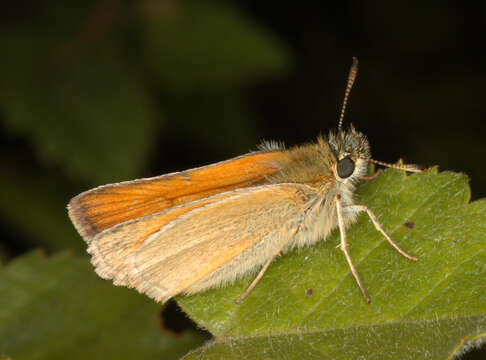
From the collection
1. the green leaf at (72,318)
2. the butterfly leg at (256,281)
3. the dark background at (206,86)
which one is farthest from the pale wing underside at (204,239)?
the dark background at (206,86)

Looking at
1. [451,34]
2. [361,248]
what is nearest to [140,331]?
[361,248]

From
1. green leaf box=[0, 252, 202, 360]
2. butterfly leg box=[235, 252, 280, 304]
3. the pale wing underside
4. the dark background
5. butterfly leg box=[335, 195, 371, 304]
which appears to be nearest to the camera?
butterfly leg box=[335, 195, 371, 304]

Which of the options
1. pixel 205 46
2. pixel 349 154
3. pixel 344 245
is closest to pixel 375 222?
pixel 344 245

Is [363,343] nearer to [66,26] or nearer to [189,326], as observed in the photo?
[189,326]

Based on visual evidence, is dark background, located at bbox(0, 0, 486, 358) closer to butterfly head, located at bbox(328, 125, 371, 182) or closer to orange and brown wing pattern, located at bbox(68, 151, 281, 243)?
butterfly head, located at bbox(328, 125, 371, 182)

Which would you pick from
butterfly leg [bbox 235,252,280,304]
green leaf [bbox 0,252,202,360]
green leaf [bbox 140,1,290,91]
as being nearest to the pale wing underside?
butterfly leg [bbox 235,252,280,304]

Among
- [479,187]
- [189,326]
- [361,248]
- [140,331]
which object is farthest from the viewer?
[479,187]
